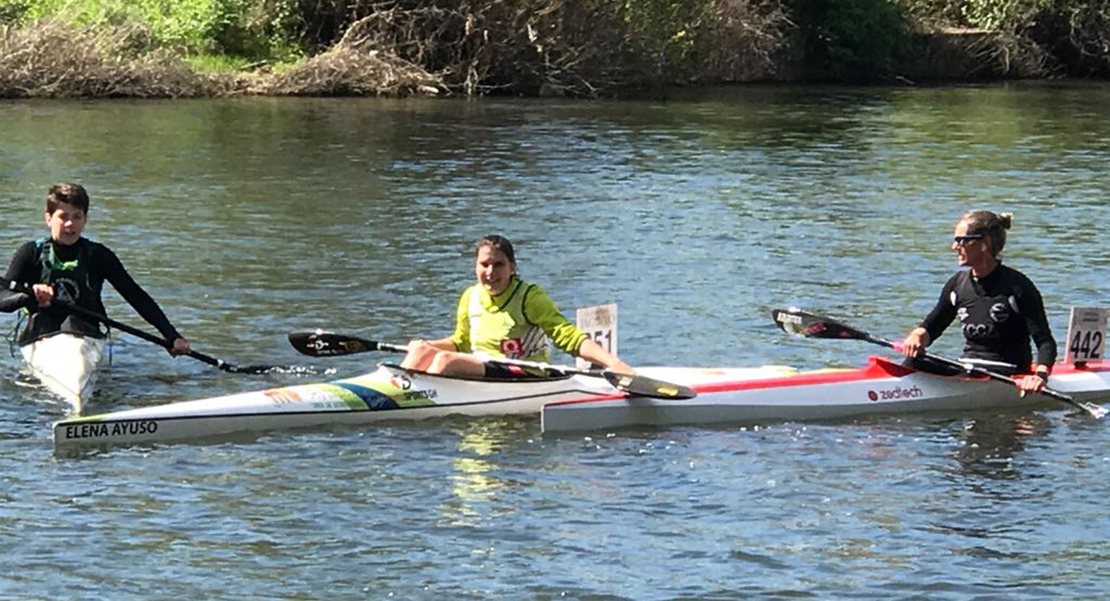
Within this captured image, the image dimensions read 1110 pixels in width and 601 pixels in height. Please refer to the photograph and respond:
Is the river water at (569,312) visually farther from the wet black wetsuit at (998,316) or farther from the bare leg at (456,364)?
the wet black wetsuit at (998,316)

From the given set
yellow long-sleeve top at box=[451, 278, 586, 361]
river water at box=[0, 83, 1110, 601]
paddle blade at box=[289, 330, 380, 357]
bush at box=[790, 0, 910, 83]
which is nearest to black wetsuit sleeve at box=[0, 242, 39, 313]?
river water at box=[0, 83, 1110, 601]

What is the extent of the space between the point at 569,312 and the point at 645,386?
4.93m

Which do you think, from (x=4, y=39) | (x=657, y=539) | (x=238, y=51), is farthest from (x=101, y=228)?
(x=238, y=51)

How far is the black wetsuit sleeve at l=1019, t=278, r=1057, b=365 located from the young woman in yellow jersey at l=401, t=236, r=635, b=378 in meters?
2.74

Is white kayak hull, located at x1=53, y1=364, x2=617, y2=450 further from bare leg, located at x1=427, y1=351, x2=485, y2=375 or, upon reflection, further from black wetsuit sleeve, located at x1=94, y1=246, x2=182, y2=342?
black wetsuit sleeve, located at x1=94, y1=246, x2=182, y2=342

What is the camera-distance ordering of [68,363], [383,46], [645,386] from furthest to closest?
[383,46], [68,363], [645,386]

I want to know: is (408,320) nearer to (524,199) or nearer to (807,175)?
(524,199)

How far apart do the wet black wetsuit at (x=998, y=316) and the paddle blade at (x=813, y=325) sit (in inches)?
26.3

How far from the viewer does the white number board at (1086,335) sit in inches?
546

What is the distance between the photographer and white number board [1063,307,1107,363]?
45.5 ft

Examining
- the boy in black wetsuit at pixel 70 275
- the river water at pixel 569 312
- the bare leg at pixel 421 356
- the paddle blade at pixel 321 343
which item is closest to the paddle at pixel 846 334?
the river water at pixel 569 312

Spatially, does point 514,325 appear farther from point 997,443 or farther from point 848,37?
point 848,37

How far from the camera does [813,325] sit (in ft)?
46.0

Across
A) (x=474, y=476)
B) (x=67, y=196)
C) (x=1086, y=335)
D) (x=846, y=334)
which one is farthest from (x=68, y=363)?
(x=1086, y=335)
